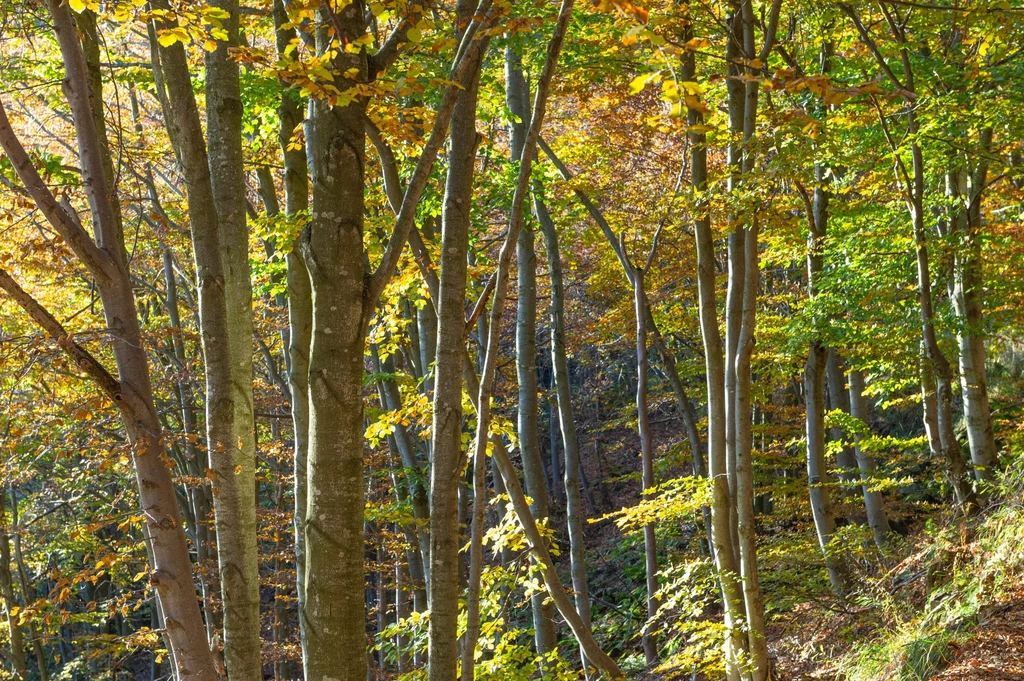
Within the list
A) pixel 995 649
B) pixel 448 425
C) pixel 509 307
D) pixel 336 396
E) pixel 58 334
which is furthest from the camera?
pixel 509 307

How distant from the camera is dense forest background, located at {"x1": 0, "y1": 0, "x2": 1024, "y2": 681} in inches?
139

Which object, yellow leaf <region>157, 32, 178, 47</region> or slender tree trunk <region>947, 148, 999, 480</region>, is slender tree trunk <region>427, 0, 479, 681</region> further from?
slender tree trunk <region>947, 148, 999, 480</region>

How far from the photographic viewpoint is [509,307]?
1833cm

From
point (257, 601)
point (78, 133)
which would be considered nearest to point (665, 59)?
point (78, 133)

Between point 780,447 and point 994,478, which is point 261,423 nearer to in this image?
point 780,447

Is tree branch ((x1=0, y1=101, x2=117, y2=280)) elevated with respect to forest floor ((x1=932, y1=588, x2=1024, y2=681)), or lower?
elevated

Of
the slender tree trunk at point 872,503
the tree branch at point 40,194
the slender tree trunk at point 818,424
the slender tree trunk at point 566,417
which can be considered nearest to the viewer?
the tree branch at point 40,194

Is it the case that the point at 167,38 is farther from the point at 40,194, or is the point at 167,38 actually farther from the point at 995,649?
the point at 995,649

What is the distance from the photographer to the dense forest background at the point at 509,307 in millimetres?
3537

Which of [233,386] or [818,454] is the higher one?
[233,386]

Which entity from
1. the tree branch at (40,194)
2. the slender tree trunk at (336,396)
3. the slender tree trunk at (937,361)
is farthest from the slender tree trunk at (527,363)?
the tree branch at (40,194)

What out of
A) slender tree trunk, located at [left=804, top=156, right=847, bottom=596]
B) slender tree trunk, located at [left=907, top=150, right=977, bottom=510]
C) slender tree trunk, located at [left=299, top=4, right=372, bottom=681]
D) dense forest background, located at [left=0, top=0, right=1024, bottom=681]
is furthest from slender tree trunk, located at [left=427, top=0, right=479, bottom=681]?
slender tree trunk, located at [left=804, top=156, right=847, bottom=596]

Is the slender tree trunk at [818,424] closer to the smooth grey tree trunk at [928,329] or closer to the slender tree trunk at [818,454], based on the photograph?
the slender tree trunk at [818,454]

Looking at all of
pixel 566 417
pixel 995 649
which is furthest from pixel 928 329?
pixel 566 417
